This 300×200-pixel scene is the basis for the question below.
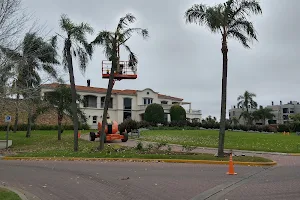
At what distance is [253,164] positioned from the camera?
645 inches

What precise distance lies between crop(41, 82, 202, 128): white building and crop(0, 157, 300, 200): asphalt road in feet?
141

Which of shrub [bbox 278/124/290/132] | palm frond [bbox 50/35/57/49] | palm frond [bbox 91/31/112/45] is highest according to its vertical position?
palm frond [bbox 91/31/112/45]

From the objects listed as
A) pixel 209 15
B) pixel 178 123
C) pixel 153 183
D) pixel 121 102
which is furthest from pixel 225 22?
pixel 121 102

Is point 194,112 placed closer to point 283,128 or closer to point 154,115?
point 283,128

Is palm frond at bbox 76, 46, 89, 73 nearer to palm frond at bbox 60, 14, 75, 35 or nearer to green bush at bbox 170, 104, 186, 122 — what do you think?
palm frond at bbox 60, 14, 75, 35

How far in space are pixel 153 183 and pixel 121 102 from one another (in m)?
51.9

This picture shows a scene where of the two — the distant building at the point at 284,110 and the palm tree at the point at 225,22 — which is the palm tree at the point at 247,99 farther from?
the palm tree at the point at 225,22

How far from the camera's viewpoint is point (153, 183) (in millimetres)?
10953

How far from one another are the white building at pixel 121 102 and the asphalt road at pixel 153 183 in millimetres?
42874

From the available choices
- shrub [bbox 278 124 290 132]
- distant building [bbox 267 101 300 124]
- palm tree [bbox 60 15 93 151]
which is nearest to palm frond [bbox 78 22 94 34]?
palm tree [bbox 60 15 93 151]

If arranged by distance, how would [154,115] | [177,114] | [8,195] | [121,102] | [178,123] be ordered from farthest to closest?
1. [121,102]
2. [177,114]
3. [154,115]
4. [178,123]
5. [8,195]

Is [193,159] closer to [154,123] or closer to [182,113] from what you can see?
[154,123]

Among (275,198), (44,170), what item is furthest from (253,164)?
(44,170)

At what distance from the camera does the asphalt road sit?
9156mm
